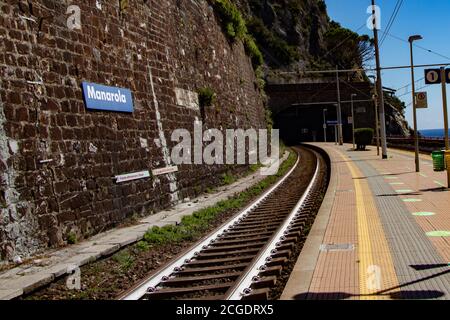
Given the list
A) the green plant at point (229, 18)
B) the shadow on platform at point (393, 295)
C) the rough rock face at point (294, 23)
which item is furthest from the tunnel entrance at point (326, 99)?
the shadow on platform at point (393, 295)

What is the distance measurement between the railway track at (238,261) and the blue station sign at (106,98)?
352 cm

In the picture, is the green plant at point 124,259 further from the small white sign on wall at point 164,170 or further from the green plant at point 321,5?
the green plant at point 321,5

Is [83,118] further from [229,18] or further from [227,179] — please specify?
[229,18]

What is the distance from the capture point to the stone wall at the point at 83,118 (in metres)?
8.78

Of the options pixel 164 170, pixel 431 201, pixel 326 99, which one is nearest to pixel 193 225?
pixel 164 170

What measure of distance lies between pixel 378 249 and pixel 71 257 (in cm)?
450

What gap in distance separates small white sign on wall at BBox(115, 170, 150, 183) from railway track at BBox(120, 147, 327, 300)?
2.46m

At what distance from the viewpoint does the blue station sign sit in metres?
11.2

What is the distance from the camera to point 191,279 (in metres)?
7.10

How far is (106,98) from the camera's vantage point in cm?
1195

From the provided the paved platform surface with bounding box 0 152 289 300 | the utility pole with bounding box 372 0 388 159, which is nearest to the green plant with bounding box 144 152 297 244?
the paved platform surface with bounding box 0 152 289 300

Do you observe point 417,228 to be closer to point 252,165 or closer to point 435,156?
point 435,156
